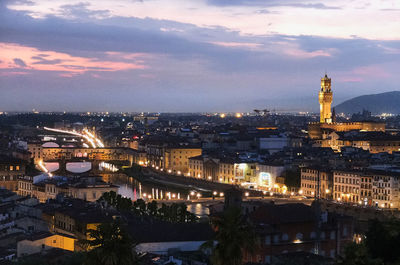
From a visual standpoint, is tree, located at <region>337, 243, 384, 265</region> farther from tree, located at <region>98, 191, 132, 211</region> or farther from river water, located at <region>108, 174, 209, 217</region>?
river water, located at <region>108, 174, 209, 217</region>

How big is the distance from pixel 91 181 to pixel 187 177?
654 inches

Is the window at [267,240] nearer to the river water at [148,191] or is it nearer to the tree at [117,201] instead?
the tree at [117,201]

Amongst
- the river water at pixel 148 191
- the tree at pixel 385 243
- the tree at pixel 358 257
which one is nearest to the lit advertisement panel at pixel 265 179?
the river water at pixel 148 191

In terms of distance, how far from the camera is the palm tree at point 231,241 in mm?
10547

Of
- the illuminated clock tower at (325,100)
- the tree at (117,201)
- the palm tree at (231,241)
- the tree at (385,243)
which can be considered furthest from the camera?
the illuminated clock tower at (325,100)

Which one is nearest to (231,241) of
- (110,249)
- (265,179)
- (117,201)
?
(110,249)

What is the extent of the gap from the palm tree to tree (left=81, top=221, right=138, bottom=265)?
3.62 ft

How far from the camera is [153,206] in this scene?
28031 millimetres

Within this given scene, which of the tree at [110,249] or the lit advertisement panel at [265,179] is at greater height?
the tree at [110,249]

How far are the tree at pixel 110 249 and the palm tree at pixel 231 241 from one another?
1102 mm

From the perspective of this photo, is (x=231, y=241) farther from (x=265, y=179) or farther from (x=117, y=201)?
(x=265, y=179)

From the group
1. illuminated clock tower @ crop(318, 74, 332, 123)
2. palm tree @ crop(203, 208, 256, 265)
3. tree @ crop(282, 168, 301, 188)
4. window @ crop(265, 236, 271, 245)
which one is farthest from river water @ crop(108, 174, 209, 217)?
→ illuminated clock tower @ crop(318, 74, 332, 123)

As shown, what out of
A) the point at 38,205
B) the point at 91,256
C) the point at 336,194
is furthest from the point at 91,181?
the point at 91,256

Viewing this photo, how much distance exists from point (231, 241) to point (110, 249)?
171 cm
